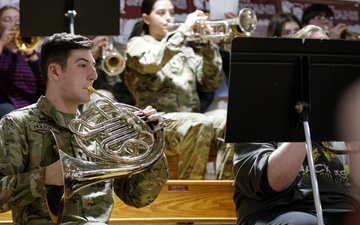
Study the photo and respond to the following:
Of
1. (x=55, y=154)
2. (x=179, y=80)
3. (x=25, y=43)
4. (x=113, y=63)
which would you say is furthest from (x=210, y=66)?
(x=55, y=154)

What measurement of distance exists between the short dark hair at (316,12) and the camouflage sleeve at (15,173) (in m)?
3.46

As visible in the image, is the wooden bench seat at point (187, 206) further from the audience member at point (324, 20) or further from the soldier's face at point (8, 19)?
the audience member at point (324, 20)

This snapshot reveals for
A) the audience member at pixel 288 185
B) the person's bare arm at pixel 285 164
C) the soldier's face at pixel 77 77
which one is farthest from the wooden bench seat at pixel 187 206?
the person's bare arm at pixel 285 164

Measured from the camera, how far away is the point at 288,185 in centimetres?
312

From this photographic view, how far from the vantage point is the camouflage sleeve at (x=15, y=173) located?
2951mm

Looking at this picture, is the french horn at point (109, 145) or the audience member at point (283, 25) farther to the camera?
the audience member at point (283, 25)

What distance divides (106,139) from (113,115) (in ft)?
0.57

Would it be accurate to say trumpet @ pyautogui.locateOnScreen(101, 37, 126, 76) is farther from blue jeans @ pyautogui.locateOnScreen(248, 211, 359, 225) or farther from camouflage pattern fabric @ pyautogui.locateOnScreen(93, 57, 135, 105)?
blue jeans @ pyautogui.locateOnScreen(248, 211, 359, 225)

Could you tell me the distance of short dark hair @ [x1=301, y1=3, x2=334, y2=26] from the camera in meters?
6.00

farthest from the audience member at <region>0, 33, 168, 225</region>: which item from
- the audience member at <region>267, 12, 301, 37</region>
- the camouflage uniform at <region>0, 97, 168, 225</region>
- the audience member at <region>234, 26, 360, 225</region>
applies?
the audience member at <region>267, 12, 301, 37</region>

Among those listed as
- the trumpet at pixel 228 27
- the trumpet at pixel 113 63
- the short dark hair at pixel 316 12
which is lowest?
the trumpet at pixel 113 63

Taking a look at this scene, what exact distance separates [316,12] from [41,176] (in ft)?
11.9

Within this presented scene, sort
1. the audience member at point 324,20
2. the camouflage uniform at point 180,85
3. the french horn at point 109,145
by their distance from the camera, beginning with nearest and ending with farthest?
1. the french horn at point 109,145
2. the camouflage uniform at point 180,85
3. the audience member at point 324,20

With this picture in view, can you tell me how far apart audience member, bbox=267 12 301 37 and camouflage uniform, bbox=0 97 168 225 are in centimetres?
257
